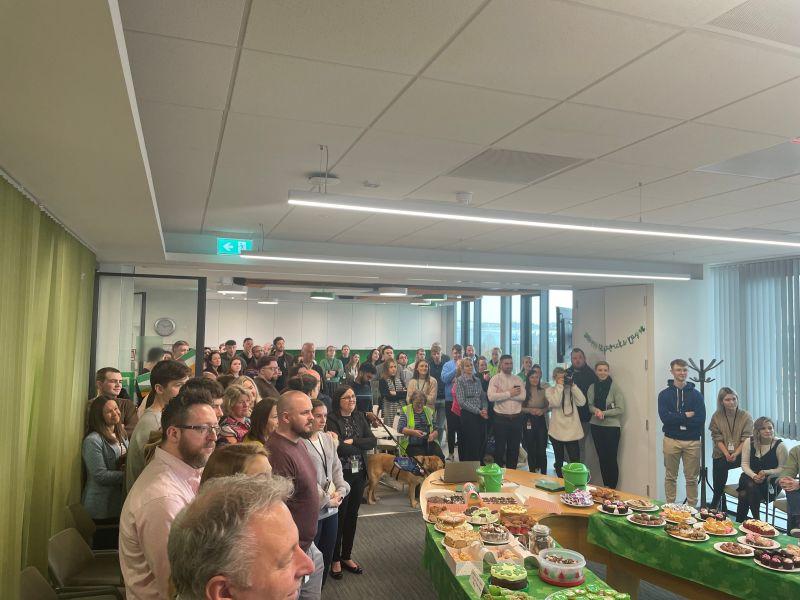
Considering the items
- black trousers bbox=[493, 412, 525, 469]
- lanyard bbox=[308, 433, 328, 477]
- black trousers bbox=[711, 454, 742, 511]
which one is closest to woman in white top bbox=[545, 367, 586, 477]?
black trousers bbox=[493, 412, 525, 469]

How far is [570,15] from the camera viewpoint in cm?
199

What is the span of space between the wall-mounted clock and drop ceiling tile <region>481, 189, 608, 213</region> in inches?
163

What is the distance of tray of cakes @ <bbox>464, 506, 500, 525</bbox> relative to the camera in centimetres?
393

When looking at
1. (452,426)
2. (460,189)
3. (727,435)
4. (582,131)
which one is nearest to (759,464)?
(727,435)

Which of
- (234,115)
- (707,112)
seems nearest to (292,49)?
(234,115)

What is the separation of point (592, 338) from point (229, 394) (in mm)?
6414

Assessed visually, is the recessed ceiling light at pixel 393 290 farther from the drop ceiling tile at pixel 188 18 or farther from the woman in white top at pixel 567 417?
the drop ceiling tile at pixel 188 18

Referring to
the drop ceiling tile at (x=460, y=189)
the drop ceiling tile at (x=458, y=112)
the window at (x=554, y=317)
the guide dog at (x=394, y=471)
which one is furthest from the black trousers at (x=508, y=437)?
the drop ceiling tile at (x=458, y=112)

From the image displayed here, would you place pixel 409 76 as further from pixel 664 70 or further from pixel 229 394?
pixel 229 394

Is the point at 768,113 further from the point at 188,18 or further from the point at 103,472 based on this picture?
the point at 103,472

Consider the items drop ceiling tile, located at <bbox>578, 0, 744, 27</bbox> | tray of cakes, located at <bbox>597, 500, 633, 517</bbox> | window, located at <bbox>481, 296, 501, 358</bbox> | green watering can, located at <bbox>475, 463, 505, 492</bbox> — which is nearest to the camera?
drop ceiling tile, located at <bbox>578, 0, 744, 27</bbox>

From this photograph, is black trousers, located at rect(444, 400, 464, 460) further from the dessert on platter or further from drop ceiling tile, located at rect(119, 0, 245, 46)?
drop ceiling tile, located at rect(119, 0, 245, 46)

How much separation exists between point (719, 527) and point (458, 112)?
3.27m

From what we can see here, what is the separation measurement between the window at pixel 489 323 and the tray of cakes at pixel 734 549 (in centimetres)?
1095
